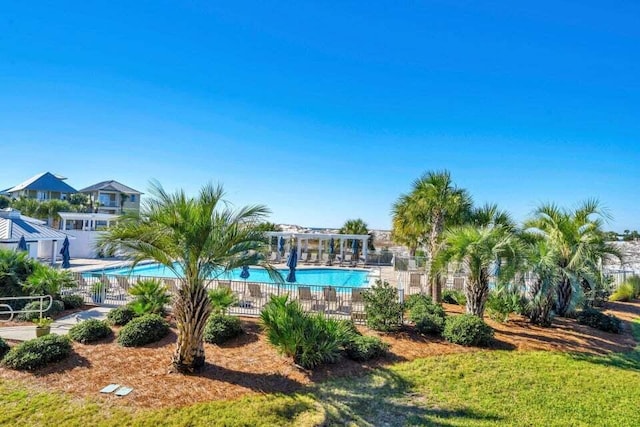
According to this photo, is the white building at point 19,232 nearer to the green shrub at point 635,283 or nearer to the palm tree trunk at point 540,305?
the palm tree trunk at point 540,305

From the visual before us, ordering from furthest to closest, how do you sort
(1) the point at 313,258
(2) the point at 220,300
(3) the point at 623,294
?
1. (1) the point at 313,258
2. (3) the point at 623,294
3. (2) the point at 220,300

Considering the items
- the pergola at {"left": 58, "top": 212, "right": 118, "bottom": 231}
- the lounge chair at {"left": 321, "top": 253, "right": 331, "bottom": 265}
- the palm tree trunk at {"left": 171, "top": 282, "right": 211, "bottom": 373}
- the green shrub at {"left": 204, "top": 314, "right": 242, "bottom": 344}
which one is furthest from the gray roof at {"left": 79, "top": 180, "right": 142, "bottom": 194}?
the palm tree trunk at {"left": 171, "top": 282, "right": 211, "bottom": 373}

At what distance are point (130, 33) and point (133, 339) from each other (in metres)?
10.2

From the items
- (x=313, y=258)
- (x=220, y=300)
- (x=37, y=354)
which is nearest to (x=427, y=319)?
(x=220, y=300)

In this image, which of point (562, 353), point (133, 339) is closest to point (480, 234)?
point (562, 353)

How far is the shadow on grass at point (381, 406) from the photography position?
18.0 feet

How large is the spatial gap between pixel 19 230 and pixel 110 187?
109 ft

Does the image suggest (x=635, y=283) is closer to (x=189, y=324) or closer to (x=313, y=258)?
(x=189, y=324)

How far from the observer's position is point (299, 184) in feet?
105

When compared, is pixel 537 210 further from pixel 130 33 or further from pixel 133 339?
pixel 130 33

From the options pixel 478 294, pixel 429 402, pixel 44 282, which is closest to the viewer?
pixel 429 402

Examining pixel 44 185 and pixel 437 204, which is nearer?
pixel 437 204

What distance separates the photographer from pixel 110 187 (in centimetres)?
5112

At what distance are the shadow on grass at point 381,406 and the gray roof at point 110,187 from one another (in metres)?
53.2
